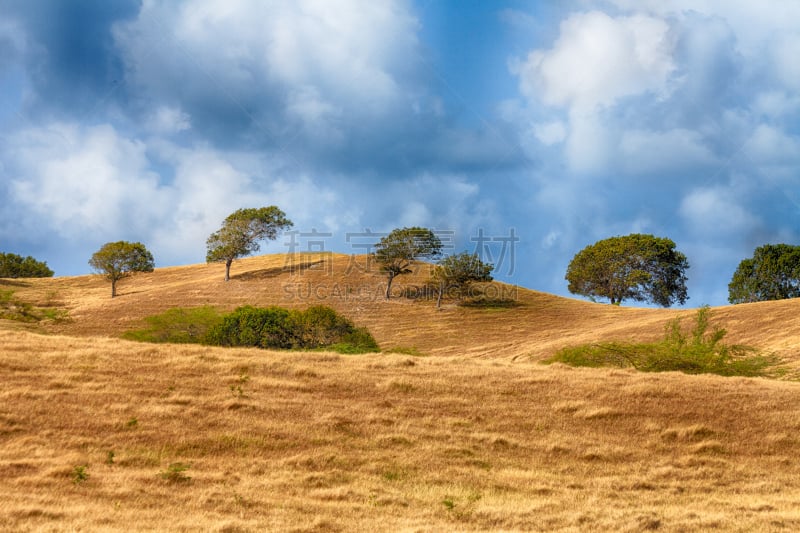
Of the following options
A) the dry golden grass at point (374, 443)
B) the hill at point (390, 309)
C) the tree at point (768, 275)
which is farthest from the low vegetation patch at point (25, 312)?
the tree at point (768, 275)

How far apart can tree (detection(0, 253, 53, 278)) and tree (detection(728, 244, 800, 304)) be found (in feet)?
368

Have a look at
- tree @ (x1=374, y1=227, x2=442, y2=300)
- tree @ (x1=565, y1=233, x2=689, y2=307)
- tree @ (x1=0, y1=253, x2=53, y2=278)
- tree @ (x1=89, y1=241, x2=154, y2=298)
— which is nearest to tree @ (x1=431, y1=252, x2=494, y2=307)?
tree @ (x1=374, y1=227, x2=442, y2=300)

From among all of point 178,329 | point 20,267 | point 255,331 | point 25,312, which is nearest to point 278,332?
point 255,331

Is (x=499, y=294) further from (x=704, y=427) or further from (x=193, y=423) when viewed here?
(x=193, y=423)

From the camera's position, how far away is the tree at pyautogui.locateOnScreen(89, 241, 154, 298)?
84.1 metres

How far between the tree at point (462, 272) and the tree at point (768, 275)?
35809mm

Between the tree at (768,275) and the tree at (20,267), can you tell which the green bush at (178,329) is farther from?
the tree at (20,267)

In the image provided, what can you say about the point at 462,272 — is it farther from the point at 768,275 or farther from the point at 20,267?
the point at 20,267

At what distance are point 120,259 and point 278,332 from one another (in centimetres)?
5034

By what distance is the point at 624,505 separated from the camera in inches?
645

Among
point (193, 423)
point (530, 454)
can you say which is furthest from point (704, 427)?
point (193, 423)

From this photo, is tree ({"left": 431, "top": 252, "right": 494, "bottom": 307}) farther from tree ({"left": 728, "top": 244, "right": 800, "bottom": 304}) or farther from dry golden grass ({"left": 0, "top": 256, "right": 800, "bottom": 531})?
dry golden grass ({"left": 0, "top": 256, "right": 800, "bottom": 531})

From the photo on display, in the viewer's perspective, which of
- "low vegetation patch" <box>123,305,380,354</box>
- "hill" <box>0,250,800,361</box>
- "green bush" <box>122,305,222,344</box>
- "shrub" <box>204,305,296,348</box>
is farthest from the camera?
"hill" <box>0,250,800,361</box>

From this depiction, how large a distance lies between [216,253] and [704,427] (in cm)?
7394
